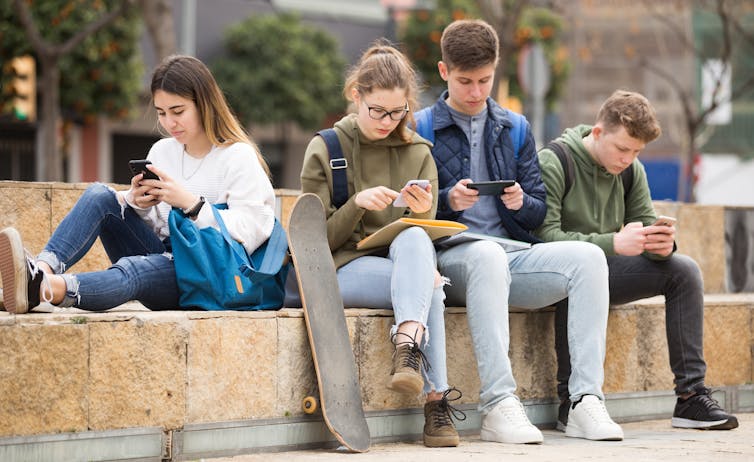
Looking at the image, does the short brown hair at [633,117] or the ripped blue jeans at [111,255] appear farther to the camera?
the short brown hair at [633,117]

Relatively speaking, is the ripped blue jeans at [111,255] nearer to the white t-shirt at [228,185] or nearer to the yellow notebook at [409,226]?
the white t-shirt at [228,185]

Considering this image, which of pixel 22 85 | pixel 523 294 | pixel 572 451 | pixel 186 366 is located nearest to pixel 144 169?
pixel 186 366

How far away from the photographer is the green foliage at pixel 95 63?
16.2 metres

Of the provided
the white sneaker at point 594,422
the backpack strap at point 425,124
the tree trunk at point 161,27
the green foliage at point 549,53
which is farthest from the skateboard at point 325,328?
the green foliage at point 549,53

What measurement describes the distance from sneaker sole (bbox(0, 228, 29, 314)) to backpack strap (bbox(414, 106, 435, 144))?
2.02 meters

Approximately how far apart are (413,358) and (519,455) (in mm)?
549

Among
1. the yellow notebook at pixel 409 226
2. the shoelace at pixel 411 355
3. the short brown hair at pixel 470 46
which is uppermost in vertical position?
the short brown hair at pixel 470 46

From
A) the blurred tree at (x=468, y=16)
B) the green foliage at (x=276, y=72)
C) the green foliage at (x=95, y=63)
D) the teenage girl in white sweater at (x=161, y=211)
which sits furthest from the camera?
the blurred tree at (x=468, y=16)

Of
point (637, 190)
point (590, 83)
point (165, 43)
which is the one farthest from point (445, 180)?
point (590, 83)

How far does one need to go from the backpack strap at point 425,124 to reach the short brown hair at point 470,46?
0.85 ft

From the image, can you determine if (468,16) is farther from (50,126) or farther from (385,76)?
(385,76)

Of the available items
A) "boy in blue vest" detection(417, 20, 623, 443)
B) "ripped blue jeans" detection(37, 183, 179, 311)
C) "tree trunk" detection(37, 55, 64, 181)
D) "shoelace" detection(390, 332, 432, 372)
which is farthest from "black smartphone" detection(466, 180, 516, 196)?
"tree trunk" detection(37, 55, 64, 181)

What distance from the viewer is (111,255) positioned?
5.23 meters

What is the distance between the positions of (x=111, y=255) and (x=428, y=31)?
1814 cm
